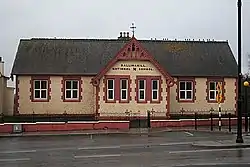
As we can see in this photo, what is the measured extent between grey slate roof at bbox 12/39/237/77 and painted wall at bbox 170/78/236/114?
34.7 inches

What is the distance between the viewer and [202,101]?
47.1 m

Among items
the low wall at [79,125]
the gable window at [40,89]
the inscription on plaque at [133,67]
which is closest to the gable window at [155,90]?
the inscription on plaque at [133,67]

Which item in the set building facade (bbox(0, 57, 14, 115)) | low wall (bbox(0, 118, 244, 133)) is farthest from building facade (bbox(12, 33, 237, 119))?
low wall (bbox(0, 118, 244, 133))

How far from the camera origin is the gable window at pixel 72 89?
1783 inches

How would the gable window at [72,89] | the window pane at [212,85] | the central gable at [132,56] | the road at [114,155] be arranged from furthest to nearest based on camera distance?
the window pane at [212,85] < the gable window at [72,89] < the central gable at [132,56] < the road at [114,155]

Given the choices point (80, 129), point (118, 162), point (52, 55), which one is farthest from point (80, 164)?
point (52, 55)

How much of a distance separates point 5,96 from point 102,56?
408 inches

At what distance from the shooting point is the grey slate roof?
4572 centimetres

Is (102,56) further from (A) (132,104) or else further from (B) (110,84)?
(A) (132,104)

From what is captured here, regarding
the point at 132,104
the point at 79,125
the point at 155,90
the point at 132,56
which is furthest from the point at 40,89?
the point at 155,90

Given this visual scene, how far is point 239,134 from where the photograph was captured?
79.5 ft

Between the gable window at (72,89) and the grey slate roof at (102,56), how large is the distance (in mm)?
927

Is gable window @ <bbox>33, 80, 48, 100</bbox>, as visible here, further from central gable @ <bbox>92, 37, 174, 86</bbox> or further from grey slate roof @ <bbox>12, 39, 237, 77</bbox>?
central gable @ <bbox>92, 37, 174, 86</bbox>

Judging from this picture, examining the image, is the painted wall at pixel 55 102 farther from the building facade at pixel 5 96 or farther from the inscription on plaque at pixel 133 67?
the inscription on plaque at pixel 133 67
